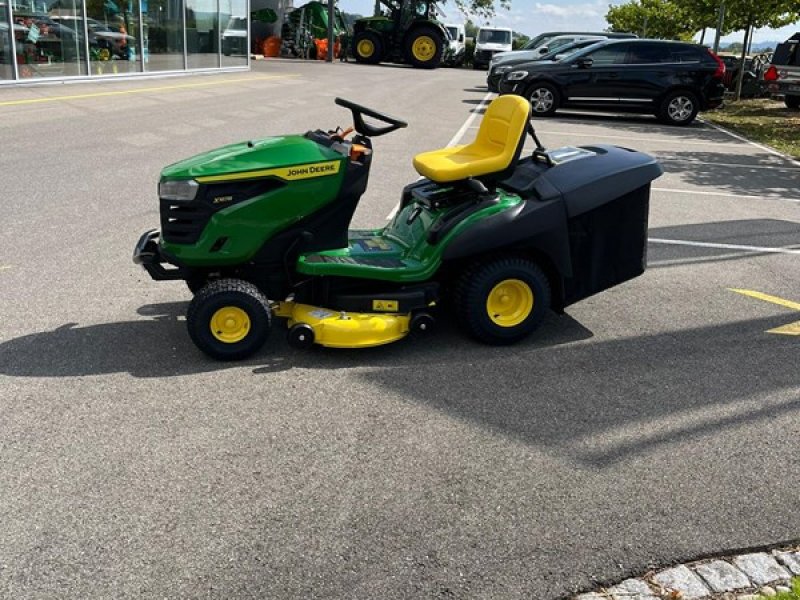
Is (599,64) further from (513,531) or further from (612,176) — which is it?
(513,531)

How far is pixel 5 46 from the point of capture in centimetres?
1572

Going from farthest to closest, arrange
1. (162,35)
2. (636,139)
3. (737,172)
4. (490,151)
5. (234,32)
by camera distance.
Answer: (234,32)
(162,35)
(636,139)
(737,172)
(490,151)

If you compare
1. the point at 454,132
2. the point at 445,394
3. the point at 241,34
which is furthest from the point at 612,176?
the point at 241,34

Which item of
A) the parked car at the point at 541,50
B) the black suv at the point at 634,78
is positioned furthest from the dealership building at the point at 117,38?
the black suv at the point at 634,78

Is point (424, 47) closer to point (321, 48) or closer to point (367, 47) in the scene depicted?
point (367, 47)

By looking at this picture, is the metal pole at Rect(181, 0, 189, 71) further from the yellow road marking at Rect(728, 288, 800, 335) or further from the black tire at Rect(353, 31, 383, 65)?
the yellow road marking at Rect(728, 288, 800, 335)

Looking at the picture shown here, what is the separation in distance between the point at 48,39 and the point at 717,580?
1771 centimetres

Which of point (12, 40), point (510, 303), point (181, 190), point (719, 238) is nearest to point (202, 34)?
point (12, 40)

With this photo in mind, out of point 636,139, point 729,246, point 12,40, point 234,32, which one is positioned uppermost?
point 234,32

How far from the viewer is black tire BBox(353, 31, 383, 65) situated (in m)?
33.1

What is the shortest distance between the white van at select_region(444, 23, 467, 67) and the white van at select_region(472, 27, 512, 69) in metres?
1.28

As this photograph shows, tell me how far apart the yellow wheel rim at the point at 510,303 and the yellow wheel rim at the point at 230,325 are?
137 centimetres

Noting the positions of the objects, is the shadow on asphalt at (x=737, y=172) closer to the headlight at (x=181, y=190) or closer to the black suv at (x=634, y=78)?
the black suv at (x=634, y=78)

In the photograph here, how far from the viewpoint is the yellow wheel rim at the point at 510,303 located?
4.60 m
